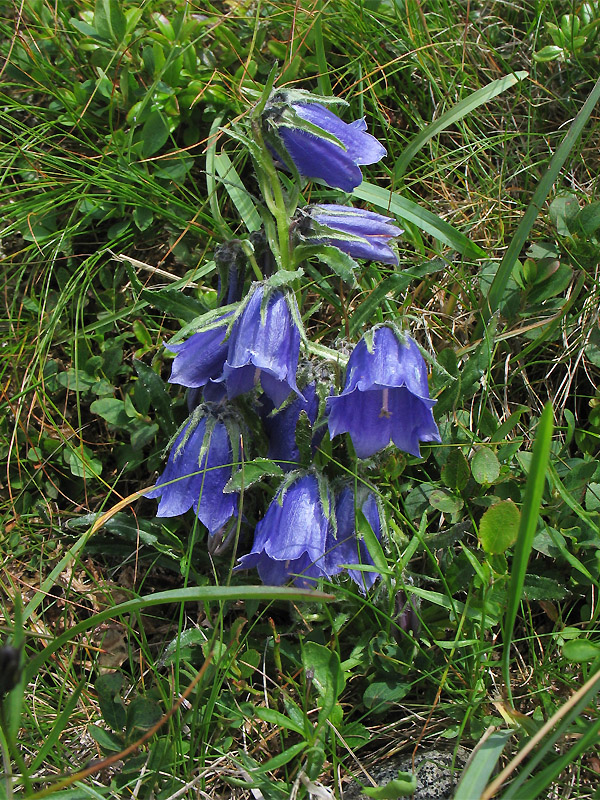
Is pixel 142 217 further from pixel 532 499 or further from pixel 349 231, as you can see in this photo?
pixel 532 499

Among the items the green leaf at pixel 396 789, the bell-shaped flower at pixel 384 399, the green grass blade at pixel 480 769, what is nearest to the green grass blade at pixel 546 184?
the bell-shaped flower at pixel 384 399

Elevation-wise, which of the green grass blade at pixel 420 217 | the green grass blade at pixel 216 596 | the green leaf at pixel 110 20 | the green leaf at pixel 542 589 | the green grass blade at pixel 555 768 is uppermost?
the green leaf at pixel 110 20

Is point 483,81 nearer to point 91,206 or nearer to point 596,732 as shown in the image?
point 91,206

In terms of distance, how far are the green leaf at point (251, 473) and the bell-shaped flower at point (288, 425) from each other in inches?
1.2

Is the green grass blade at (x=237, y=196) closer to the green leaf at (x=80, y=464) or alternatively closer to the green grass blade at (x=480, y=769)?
the green leaf at (x=80, y=464)

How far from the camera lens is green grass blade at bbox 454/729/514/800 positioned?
1.58 metres

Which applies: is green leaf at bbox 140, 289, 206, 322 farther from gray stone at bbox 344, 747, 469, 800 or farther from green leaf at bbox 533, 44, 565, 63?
green leaf at bbox 533, 44, 565, 63

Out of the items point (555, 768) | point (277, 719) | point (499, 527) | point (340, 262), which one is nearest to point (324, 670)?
point (277, 719)

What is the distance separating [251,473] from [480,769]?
3.02 feet

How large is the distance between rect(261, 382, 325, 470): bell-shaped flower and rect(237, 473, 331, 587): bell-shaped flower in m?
0.10

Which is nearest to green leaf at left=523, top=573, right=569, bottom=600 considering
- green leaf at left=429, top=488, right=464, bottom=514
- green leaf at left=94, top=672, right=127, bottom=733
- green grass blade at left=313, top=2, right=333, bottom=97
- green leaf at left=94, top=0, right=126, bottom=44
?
green leaf at left=429, top=488, right=464, bottom=514

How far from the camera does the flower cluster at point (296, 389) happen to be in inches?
80.5

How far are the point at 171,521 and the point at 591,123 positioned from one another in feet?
7.45

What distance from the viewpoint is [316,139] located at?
2.12 meters
